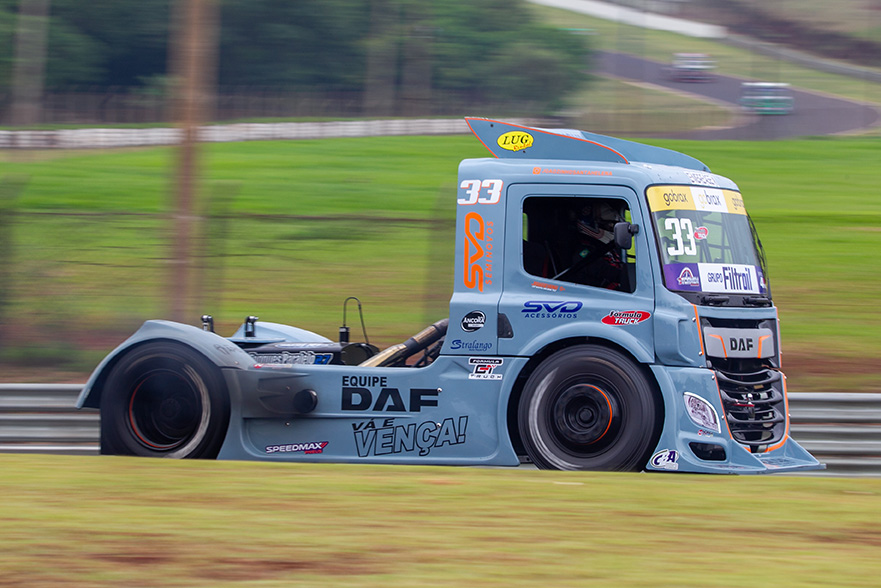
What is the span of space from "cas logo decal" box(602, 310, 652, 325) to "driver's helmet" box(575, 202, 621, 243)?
2.12 feet

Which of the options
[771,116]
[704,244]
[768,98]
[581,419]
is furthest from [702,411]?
[768,98]

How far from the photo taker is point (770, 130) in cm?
3194

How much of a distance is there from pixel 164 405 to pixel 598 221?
334cm

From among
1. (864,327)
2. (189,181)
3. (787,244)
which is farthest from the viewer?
(787,244)

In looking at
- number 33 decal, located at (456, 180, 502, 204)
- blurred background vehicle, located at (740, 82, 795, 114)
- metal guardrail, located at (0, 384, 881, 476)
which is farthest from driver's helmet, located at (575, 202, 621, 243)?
blurred background vehicle, located at (740, 82, 795, 114)

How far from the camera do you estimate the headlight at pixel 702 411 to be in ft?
22.3

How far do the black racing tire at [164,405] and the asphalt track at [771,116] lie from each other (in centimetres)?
2561

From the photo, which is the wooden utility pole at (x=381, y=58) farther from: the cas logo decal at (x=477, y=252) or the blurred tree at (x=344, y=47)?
the cas logo decal at (x=477, y=252)

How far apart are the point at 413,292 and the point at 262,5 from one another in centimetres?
4141

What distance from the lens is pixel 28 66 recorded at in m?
44.2

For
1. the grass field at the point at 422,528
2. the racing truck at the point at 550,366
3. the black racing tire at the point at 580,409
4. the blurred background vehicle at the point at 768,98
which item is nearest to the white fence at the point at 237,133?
the blurred background vehicle at the point at 768,98

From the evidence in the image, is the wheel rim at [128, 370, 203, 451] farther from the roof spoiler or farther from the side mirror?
the side mirror

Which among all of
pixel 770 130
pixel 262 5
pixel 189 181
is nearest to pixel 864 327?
pixel 189 181

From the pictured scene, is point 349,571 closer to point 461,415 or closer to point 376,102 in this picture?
point 461,415
